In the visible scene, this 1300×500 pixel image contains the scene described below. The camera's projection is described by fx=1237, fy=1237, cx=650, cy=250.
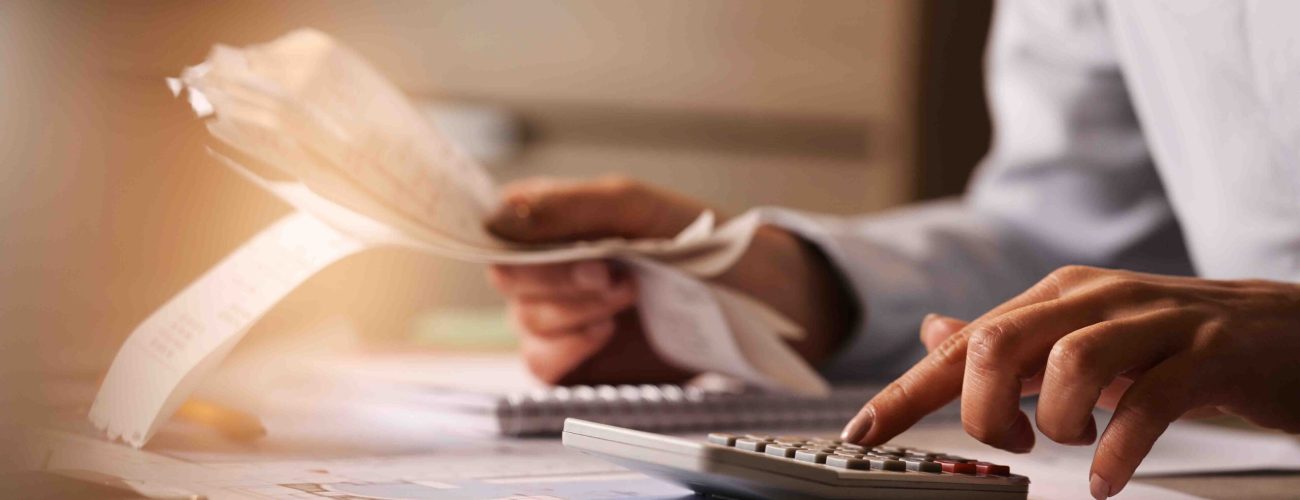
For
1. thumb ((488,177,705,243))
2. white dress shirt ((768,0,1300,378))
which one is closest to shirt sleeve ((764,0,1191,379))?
white dress shirt ((768,0,1300,378))

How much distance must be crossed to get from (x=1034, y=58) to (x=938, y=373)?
633mm

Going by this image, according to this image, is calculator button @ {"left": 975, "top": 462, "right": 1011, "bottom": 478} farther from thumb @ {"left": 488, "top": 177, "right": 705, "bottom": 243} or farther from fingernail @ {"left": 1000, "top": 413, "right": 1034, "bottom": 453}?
thumb @ {"left": 488, "top": 177, "right": 705, "bottom": 243}

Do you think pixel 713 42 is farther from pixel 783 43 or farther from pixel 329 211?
pixel 329 211

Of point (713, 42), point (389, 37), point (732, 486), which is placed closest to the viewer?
point (732, 486)

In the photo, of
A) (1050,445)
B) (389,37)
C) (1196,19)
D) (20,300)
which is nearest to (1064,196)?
(1196,19)

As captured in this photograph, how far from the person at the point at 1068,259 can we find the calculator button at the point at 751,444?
0.06m

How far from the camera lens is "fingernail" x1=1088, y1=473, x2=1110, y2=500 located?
0.35 m

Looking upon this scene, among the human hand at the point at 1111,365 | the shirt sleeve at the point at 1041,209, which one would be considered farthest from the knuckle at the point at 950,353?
the shirt sleeve at the point at 1041,209

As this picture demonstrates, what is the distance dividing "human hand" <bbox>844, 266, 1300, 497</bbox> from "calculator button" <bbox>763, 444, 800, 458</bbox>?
6 centimetres

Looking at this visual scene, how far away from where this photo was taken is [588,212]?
693mm

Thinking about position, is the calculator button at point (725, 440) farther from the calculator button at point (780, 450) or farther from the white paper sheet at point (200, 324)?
the white paper sheet at point (200, 324)

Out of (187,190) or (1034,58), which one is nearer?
(187,190)

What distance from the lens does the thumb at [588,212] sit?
2.13 feet

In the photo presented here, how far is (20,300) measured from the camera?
50 cm
